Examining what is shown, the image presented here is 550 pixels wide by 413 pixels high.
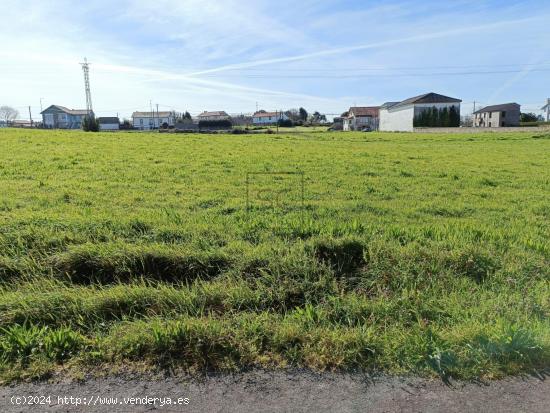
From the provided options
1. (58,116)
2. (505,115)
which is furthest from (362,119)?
(58,116)

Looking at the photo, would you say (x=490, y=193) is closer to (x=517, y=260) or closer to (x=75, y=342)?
(x=517, y=260)

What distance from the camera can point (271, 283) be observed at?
395cm

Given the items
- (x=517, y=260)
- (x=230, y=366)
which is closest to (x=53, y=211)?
(x=230, y=366)

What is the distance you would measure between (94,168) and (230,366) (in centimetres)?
1016

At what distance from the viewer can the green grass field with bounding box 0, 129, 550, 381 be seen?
9.48ft

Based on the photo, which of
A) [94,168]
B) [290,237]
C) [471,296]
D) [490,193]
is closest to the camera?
[471,296]

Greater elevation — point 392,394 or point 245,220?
point 245,220

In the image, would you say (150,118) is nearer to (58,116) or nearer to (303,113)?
(58,116)

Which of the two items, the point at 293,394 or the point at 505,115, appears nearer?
the point at 293,394

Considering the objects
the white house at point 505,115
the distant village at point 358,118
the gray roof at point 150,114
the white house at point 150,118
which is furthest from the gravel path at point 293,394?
the gray roof at point 150,114

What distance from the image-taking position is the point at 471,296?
3732 mm

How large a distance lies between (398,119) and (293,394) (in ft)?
294

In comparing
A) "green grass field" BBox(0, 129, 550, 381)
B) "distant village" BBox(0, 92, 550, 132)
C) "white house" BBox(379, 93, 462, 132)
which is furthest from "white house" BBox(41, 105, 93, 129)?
"green grass field" BBox(0, 129, 550, 381)

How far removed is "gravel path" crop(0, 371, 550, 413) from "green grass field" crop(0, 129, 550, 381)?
134 mm
